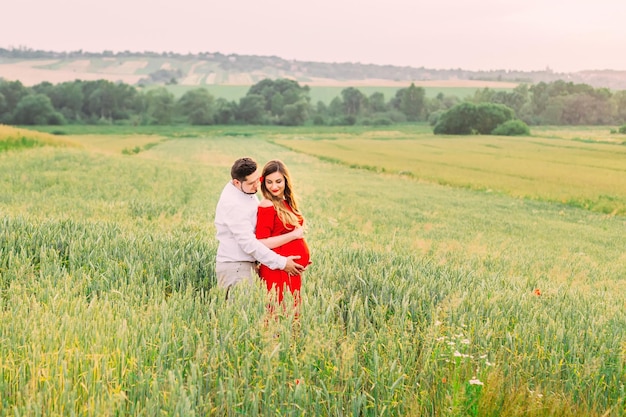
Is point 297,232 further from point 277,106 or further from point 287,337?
point 277,106

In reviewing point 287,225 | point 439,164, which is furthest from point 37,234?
point 439,164

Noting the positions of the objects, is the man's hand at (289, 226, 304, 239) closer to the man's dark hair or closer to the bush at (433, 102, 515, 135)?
the man's dark hair

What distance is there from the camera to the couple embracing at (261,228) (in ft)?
17.3

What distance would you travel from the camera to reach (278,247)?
17.7 ft

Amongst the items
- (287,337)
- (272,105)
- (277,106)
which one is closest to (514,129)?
(277,106)

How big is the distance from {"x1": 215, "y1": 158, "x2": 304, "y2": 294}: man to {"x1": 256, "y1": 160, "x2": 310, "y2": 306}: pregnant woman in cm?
11

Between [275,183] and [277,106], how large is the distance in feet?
503

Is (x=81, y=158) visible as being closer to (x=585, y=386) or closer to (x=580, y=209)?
(x=580, y=209)

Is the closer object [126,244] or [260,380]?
[260,380]

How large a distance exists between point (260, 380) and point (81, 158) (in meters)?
32.3

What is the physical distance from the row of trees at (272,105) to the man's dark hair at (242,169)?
11753cm

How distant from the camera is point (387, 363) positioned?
376cm

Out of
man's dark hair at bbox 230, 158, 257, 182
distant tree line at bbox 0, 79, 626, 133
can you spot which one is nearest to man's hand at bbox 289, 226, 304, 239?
man's dark hair at bbox 230, 158, 257, 182

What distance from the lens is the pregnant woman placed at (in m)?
5.31
